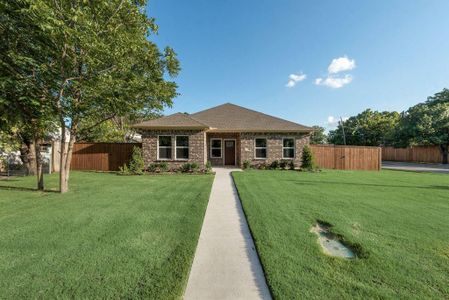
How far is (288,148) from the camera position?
15.6 meters

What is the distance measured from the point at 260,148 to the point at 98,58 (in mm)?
11279

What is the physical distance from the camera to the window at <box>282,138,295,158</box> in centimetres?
1553

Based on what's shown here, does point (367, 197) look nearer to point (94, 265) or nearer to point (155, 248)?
point (155, 248)

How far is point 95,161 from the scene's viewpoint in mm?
14922

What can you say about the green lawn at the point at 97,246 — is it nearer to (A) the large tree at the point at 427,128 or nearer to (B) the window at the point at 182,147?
(B) the window at the point at 182,147

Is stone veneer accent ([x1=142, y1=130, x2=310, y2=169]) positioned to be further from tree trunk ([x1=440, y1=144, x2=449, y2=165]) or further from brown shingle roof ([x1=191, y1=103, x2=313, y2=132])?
tree trunk ([x1=440, y1=144, x2=449, y2=165])

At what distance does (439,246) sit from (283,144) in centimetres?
1213

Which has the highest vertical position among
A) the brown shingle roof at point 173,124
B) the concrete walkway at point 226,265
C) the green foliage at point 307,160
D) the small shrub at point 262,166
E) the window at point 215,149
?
the brown shingle roof at point 173,124

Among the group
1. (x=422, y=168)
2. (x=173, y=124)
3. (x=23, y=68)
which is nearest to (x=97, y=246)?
(x=23, y=68)

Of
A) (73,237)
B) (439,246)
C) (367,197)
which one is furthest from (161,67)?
(439,246)

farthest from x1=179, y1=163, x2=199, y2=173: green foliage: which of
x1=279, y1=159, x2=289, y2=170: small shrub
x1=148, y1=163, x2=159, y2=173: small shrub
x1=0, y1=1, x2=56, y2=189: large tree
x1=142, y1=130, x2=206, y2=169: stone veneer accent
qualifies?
x1=0, y1=1, x2=56, y2=189: large tree

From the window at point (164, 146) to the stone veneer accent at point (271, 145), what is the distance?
16.0ft

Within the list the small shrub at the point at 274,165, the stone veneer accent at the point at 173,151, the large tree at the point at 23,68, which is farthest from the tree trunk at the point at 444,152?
the large tree at the point at 23,68

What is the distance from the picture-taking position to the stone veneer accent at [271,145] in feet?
50.5
